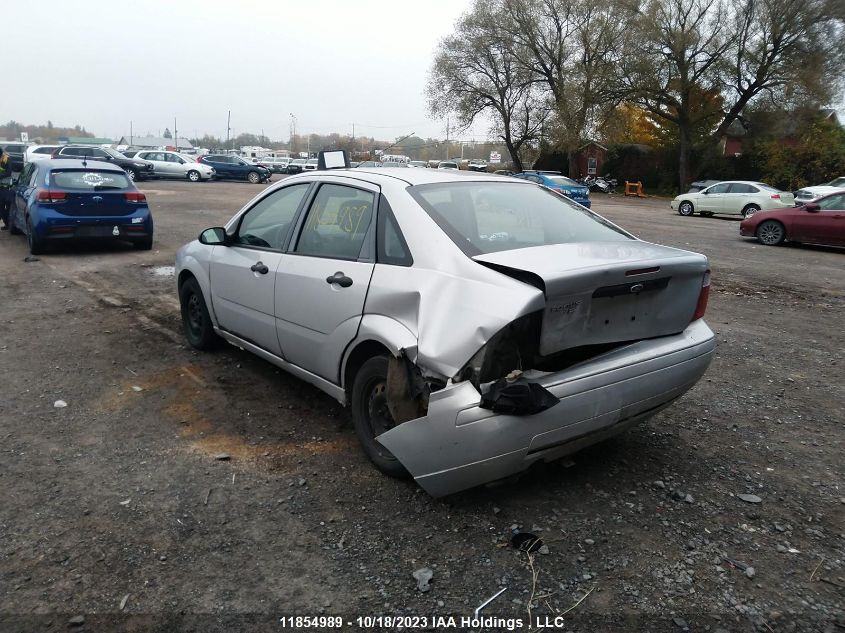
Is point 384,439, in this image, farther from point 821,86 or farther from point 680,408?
point 821,86

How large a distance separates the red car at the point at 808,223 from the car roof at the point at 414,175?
12.6 m

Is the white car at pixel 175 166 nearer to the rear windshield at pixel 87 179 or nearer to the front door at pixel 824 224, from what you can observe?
the rear windshield at pixel 87 179

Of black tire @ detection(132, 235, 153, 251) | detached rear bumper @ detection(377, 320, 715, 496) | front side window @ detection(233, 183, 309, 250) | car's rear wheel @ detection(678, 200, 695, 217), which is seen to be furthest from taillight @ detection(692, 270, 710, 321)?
car's rear wheel @ detection(678, 200, 695, 217)

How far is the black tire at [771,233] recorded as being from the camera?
14.8m

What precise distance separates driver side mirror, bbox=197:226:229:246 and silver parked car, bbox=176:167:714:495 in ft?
1.94

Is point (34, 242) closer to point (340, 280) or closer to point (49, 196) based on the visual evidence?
point (49, 196)

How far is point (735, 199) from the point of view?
79.5 feet

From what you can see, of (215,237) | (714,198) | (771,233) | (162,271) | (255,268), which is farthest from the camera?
(714,198)

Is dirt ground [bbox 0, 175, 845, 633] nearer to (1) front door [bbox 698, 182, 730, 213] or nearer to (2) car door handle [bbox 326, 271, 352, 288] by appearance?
(2) car door handle [bbox 326, 271, 352, 288]

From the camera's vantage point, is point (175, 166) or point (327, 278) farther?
point (175, 166)

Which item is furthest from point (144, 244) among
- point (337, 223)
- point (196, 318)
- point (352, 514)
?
point (352, 514)

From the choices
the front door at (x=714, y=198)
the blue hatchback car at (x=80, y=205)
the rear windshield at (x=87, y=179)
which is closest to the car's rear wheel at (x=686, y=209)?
the front door at (x=714, y=198)

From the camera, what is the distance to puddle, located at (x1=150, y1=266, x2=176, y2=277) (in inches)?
371

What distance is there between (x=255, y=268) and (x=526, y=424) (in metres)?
2.47
